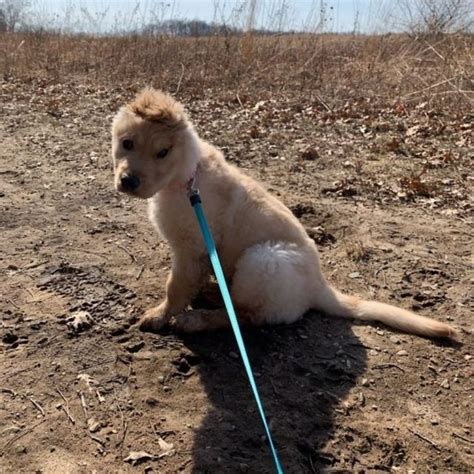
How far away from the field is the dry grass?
0.93 m

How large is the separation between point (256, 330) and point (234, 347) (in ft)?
0.64

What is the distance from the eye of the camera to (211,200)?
3107mm

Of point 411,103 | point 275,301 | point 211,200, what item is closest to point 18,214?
point 211,200

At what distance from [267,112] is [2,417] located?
648 centimetres

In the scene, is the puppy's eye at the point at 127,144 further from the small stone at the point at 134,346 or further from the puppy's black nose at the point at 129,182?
the small stone at the point at 134,346

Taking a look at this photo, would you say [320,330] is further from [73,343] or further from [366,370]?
[73,343]

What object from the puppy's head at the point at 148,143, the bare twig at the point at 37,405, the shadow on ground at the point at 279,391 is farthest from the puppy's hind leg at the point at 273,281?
the bare twig at the point at 37,405

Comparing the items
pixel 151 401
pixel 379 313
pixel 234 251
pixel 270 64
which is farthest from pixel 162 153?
pixel 270 64

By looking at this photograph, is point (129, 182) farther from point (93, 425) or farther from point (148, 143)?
point (93, 425)

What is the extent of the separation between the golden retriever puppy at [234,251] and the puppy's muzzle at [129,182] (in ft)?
0.50

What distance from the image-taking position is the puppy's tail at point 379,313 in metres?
3.06

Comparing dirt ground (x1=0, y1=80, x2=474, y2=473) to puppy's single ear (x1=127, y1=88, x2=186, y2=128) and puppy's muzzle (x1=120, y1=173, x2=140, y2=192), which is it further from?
puppy's single ear (x1=127, y1=88, x2=186, y2=128)

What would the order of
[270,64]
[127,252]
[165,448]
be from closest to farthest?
[165,448]
[127,252]
[270,64]

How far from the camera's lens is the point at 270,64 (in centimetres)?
1080
